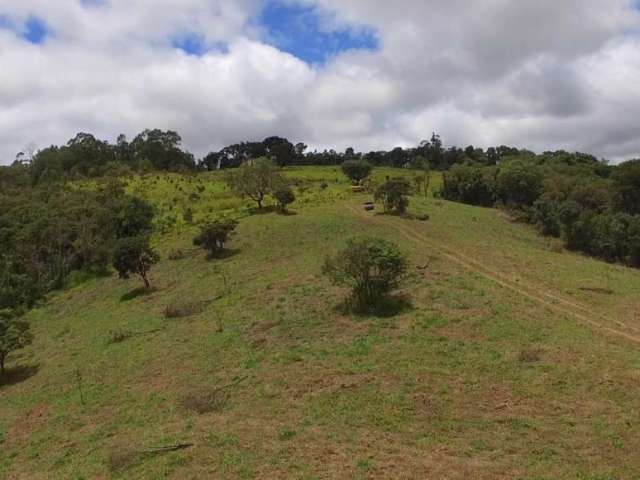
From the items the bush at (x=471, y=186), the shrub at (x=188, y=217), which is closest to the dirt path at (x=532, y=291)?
the shrub at (x=188, y=217)

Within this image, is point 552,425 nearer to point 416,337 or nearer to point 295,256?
point 416,337

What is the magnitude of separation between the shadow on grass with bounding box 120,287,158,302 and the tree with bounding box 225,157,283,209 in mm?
18396

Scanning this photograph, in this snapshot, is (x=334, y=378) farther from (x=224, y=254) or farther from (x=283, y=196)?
(x=283, y=196)

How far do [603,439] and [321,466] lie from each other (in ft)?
22.9

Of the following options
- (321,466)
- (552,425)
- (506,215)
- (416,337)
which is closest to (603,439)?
(552,425)

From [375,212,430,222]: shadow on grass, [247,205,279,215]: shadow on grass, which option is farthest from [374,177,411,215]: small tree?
[247,205,279,215]: shadow on grass

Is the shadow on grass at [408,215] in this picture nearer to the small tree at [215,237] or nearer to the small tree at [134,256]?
the small tree at [215,237]

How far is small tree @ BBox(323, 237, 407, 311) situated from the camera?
2611 centimetres

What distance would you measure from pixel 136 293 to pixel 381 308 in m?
18.9

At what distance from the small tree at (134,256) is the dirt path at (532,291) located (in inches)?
740

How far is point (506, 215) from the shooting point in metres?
62.8

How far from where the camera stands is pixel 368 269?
26.3 m

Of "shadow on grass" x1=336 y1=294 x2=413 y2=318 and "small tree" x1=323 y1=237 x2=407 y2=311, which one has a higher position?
"small tree" x1=323 y1=237 x2=407 y2=311

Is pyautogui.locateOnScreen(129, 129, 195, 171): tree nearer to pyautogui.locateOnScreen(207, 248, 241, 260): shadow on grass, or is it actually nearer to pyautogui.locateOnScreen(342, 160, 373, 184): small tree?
pyautogui.locateOnScreen(342, 160, 373, 184): small tree
